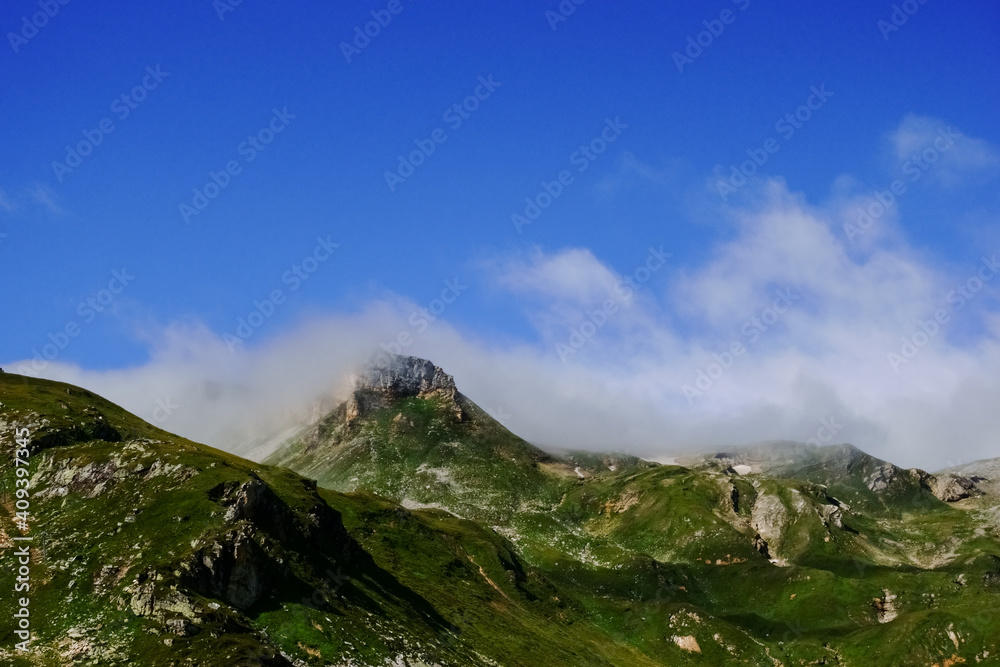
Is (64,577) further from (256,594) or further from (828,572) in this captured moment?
(828,572)

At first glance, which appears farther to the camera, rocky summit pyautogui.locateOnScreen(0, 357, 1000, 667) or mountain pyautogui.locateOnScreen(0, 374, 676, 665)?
rocky summit pyautogui.locateOnScreen(0, 357, 1000, 667)

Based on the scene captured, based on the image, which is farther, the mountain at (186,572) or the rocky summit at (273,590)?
the rocky summit at (273,590)

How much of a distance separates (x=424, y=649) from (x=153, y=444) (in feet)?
→ 136

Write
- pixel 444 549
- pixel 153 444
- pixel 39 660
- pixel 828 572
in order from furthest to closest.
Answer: pixel 828 572 → pixel 444 549 → pixel 153 444 → pixel 39 660

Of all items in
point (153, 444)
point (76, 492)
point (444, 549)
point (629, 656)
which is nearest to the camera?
point (76, 492)

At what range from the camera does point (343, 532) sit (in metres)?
106

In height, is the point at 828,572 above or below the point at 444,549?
above

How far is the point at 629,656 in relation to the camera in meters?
139

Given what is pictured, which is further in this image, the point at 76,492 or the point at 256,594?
the point at 76,492

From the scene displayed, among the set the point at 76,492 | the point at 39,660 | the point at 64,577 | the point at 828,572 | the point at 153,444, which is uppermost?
the point at 828,572

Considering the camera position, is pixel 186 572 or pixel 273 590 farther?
pixel 273 590

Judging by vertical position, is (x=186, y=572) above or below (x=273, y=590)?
above

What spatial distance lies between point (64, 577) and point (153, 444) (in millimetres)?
26199

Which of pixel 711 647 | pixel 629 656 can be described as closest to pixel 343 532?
pixel 629 656
